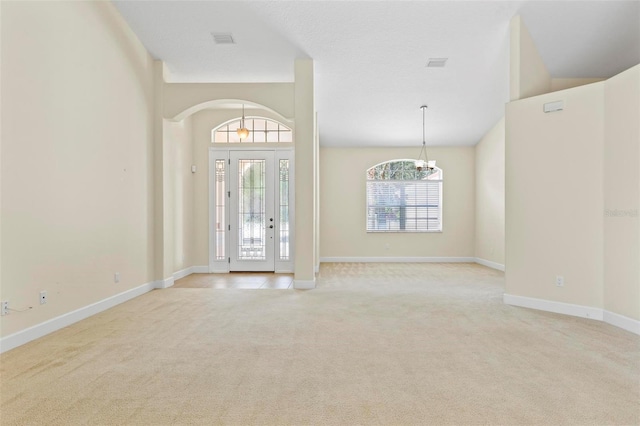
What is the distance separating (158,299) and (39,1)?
3401mm

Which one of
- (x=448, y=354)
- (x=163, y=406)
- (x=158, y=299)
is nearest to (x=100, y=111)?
(x=158, y=299)

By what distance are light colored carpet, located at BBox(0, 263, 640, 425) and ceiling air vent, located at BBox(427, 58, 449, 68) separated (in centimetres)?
358

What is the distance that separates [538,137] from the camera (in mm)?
4570

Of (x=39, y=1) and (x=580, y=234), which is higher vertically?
(x=39, y=1)

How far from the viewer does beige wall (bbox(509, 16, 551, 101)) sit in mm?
4895

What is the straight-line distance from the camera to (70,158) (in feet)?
13.3

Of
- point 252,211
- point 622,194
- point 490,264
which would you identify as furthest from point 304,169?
point 490,264

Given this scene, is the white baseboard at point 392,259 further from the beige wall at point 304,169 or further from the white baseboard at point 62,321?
the white baseboard at point 62,321

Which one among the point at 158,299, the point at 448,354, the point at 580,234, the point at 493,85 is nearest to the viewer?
the point at 448,354

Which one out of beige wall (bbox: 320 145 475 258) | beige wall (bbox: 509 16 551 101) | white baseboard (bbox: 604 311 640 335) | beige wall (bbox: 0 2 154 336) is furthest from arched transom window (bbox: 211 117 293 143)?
white baseboard (bbox: 604 311 640 335)

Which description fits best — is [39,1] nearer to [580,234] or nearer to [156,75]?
[156,75]

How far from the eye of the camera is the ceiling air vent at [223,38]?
538 centimetres

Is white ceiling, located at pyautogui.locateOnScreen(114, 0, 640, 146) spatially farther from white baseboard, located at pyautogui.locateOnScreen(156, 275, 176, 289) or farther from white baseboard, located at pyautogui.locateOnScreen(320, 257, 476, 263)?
white baseboard, located at pyautogui.locateOnScreen(320, 257, 476, 263)

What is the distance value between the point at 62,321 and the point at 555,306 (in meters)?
5.09
